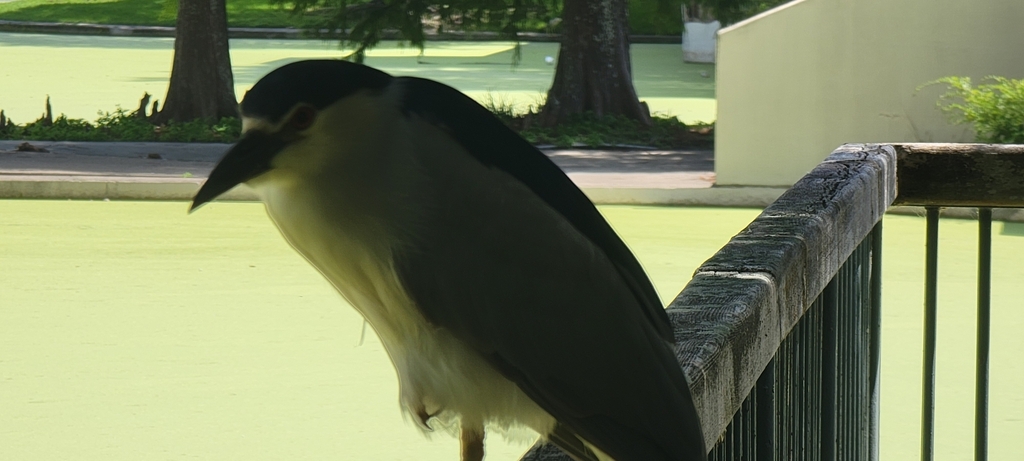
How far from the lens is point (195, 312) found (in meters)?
5.89

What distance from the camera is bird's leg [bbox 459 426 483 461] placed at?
4.35 ft

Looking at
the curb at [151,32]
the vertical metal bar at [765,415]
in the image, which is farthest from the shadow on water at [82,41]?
the vertical metal bar at [765,415]

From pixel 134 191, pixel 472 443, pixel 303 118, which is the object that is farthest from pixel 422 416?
pixel 134 191

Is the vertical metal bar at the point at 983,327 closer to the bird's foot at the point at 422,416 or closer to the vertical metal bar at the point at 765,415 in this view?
the vertical metal bar at the point at 765,415

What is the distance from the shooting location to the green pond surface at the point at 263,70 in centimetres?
1546

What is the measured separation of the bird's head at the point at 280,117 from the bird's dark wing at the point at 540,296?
99 millimetres

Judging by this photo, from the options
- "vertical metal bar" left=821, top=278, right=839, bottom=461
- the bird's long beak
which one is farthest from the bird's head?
"vertical metal bar" left=821, top=278, right=839, bottom=461

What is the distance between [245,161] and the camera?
3.56 feet

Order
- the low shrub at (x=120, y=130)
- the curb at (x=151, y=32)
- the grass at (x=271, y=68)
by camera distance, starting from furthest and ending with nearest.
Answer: the curb at (x=151, y=32) < the grass at (x=271, y=68) < the low shrub at (x=120, y=130)

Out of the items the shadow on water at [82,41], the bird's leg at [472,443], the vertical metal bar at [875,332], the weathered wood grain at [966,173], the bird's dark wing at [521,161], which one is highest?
the bird's dark wing at [521,161]

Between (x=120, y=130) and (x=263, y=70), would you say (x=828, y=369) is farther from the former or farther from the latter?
(x=263, y=70)

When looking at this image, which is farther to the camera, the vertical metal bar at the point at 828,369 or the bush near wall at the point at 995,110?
the bush near wall at the point at 995,110

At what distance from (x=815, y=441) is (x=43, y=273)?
5614mm

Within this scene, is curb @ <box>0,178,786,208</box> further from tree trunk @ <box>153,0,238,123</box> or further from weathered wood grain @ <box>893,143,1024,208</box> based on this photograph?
weathered wood grain @ <box>893,143,1024,208</box>
